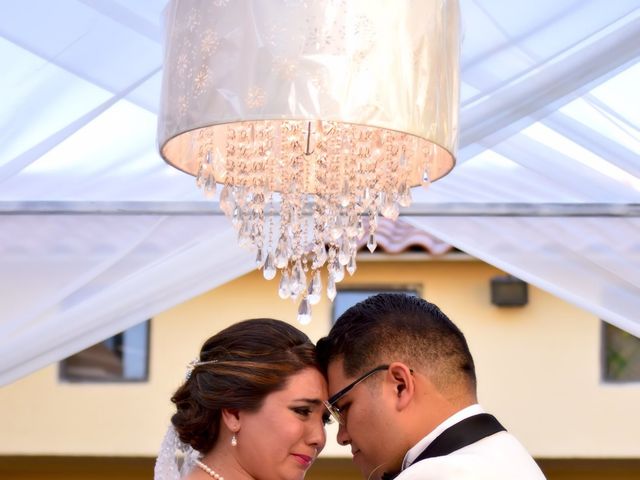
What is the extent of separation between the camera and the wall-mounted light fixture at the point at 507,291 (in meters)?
9.67

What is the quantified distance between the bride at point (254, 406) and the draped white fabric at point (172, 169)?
100cm

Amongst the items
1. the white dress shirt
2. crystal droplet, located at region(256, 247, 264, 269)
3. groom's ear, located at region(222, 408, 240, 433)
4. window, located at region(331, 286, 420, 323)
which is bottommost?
the white dress shirt

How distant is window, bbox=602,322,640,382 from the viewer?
9891 millimetres

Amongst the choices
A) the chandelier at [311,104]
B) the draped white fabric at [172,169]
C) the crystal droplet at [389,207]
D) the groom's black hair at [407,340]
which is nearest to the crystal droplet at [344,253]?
the chandelier at [311,104]

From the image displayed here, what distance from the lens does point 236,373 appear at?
306cm

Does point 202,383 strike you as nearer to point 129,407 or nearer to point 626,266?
point 626,266

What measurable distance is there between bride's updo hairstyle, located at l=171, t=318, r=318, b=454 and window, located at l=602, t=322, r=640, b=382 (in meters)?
7.22

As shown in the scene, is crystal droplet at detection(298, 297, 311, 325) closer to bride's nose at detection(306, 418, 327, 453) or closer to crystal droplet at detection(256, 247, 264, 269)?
crystal droplet at detection(256, 247, 264, 269)

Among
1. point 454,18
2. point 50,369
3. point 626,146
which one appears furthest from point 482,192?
point 50,369

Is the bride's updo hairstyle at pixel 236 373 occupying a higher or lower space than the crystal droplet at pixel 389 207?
lower

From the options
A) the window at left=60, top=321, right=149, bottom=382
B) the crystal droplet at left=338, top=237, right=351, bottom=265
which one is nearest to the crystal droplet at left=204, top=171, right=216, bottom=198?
the crystal droplet at left=338, top=237, right=351, bottom=265

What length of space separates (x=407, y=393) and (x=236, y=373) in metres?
0.56

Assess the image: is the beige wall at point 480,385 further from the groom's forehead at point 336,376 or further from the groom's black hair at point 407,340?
the groom's black hair at point 407,340

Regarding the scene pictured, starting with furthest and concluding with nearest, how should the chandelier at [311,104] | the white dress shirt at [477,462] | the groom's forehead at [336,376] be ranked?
the groom's forehead at [336,376]
the white dress shirt at [477,462]
the chandelier at [311,104]
